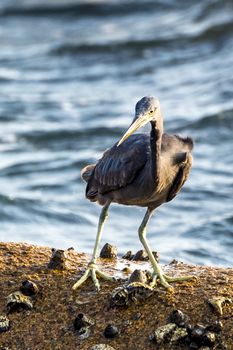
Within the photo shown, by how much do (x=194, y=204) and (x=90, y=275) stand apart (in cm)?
527

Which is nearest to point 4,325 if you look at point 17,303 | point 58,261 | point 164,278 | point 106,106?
point 17,303

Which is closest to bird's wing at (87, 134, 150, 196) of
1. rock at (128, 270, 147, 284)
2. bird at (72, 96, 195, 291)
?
bird at (72, 96, 195, 291)

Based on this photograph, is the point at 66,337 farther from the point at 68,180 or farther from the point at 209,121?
the point at 209,121

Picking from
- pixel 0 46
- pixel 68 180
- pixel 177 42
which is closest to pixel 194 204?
pixel 68 180

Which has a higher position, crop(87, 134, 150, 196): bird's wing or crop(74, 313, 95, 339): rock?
crop(87, 134, 150, 196): bird's wing

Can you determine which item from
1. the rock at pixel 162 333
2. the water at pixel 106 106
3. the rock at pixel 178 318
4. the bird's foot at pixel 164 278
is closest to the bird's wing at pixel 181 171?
the bird's foot at pixel 164 278

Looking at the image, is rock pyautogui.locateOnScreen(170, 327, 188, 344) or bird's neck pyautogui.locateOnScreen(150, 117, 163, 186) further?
bird's neck pyautogui.locateOnScreen(150, 117, 163, 186)

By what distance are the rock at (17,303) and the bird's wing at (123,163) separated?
3.42 ft

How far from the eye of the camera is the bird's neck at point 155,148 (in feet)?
21.4

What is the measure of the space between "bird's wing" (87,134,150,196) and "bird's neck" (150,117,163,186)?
0.54ft

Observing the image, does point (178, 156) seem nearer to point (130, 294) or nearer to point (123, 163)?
point (123, 163)

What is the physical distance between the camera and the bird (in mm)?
6500

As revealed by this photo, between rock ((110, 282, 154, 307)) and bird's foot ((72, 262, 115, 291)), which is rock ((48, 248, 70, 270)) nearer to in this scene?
bird's foot ((72, 262, 115, 291))

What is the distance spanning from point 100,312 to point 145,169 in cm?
103
